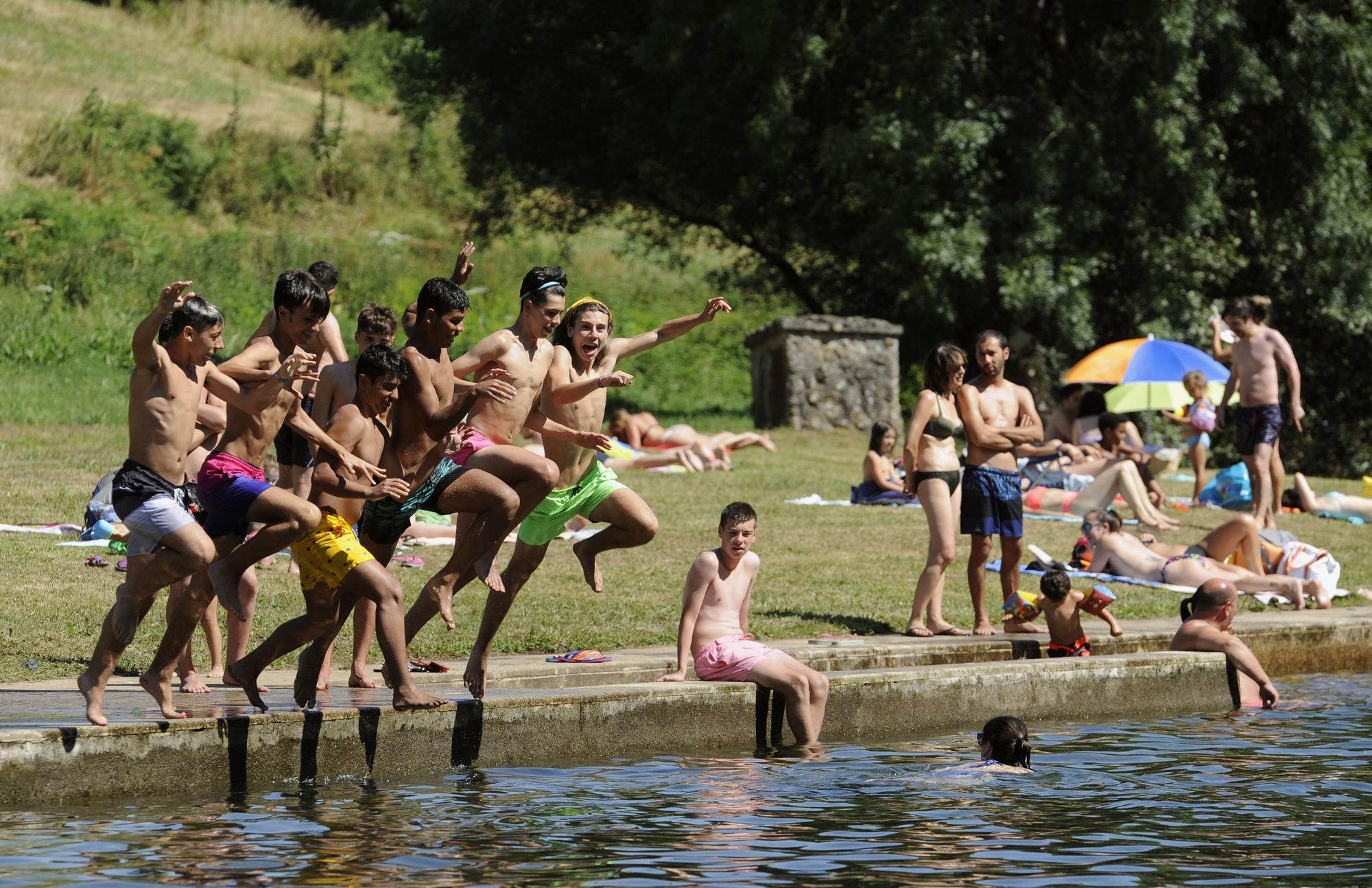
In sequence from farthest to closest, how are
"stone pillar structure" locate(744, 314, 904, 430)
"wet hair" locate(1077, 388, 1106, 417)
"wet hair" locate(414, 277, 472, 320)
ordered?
1. "stone pillar structure" locate(744, 314, 904, 430)
2. "wet hair" locate(1077, 388, 1106, 417)
3. "wet hair" locate(414, 277, 472, 320)

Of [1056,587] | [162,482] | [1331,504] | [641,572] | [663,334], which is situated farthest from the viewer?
[1331,504]

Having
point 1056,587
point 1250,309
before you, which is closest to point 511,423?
point 1056,587

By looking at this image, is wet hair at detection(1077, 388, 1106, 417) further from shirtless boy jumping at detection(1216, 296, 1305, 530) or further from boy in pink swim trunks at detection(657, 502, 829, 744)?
boy in pink swim trunks at detection(657, 502, 829, 744)

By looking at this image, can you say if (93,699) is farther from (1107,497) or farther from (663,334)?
(1107,497)

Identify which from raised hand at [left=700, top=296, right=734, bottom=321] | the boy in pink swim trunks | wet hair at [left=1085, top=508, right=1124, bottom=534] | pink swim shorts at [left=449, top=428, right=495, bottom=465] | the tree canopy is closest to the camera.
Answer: pink swim shorts at [left=449, top=428, right=495, bottom=465]

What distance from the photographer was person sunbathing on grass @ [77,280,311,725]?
22.6ft

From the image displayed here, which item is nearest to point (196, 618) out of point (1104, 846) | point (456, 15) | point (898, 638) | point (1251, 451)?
point (1104, 846)

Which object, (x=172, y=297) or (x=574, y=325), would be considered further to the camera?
(x=574, y=325)

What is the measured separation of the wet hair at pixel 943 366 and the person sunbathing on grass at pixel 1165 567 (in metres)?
3.42

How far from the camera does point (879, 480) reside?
17219mm

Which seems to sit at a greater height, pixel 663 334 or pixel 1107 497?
pixel 663 334

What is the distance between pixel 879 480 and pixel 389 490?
10430mm

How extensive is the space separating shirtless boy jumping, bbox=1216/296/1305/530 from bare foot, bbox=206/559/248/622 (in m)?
10.5

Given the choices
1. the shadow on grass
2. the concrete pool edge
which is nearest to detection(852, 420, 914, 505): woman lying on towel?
the shadow on grass
